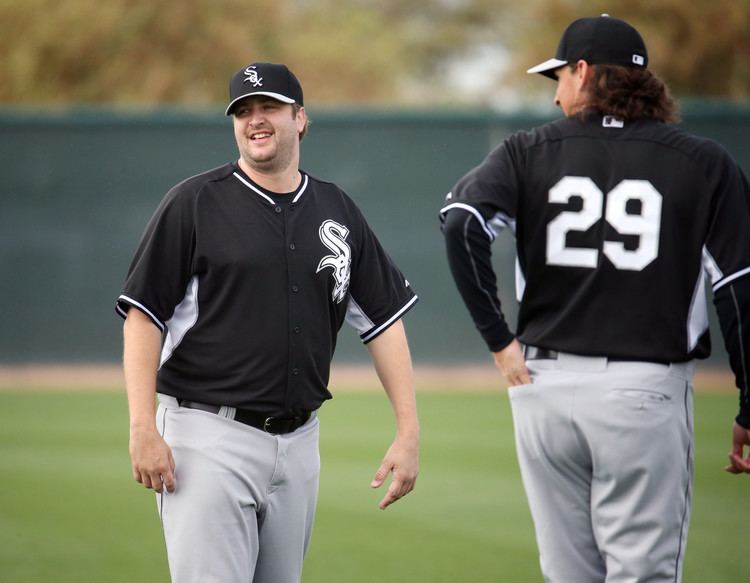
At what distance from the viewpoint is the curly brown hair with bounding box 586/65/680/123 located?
11.3 feet

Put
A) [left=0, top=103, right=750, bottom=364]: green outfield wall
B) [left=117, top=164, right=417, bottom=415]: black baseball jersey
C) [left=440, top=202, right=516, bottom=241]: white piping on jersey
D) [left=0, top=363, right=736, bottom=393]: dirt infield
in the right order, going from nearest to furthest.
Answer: [left=117, top=164, right=417, bottom=415]: black baseball jersey
[left=440, top=202, right=516, bottom=241]: white piping on jersey
[left=0, top=363, right=736, bottom=393]: dirt infield
[left=0, top=103, right=750, bottom=364]: green outfield wall

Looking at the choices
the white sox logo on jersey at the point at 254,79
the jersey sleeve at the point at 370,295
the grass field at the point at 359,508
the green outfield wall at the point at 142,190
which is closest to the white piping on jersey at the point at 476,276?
the jersey sleeve at the point at 370,295

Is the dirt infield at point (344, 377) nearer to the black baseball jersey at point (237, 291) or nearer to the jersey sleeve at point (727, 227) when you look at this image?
the black baseball jersey at point (237, 291)

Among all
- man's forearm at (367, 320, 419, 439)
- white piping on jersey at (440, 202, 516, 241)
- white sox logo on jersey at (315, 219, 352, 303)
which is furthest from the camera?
man's forearm at (367, 320, 419, 439)

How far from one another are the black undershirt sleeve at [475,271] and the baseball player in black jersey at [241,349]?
356 millimetres

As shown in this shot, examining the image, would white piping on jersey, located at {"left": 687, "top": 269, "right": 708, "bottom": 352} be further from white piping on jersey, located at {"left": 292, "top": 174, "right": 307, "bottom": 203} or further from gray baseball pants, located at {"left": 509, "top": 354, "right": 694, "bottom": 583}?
white piping on jersey, located at {"left": 292, "top": 174, "right": 307, "bottom": 203}

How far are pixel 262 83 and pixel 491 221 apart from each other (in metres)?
0.81

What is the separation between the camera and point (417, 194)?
12891mm

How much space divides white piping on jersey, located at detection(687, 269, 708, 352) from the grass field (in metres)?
2.29

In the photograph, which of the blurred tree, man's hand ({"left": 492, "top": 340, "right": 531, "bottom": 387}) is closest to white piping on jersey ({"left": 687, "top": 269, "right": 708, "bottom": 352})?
man's hand ({"left": 492, "top": 340, "right": 531, "bottom": 387})

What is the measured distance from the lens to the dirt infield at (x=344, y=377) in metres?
12.5

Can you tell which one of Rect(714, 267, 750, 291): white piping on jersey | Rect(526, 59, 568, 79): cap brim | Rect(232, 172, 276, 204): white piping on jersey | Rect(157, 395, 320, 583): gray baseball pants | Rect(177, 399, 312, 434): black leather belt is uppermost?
Answer: Rect(526, 59, 568, 79): cap brim

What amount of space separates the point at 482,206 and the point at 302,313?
2.08 feet

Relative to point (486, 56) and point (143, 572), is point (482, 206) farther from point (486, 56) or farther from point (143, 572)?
point (486, 56)
